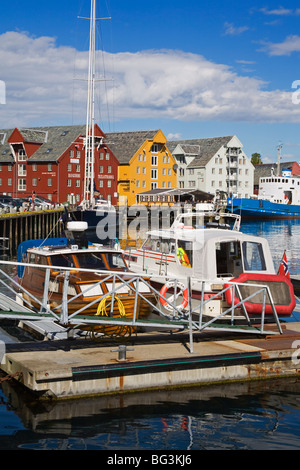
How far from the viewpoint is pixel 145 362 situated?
1134 centimetres

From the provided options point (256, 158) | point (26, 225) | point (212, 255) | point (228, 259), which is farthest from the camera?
point (256, 158)

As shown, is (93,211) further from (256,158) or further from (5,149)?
(256,158)

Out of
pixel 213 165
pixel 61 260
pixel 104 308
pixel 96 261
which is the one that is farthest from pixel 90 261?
pixel 213 165

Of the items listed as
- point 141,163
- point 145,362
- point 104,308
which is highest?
point 141,163

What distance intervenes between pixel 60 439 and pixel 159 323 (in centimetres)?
339

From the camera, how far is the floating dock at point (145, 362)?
10797 millimetres

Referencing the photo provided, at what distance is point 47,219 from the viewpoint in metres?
58.0

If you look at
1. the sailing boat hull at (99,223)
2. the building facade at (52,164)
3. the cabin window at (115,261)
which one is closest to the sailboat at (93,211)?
the sailing boat hull at (99,223)

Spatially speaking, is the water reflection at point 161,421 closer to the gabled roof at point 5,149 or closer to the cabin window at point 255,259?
the cabin window at point 255,259

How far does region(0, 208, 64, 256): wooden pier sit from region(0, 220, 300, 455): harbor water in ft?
91.4

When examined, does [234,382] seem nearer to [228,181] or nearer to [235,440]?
[235,440]

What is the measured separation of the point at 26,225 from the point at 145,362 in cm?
3981

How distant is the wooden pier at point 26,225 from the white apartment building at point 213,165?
45.6m
